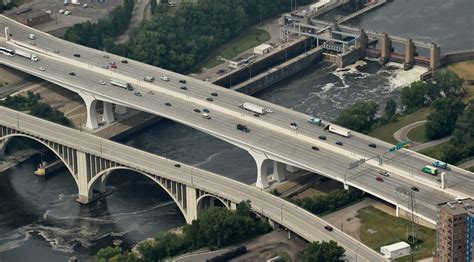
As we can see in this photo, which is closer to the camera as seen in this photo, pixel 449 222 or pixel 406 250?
pixel 449 222

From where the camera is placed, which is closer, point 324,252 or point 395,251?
point 324,252

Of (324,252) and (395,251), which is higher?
(324,252)

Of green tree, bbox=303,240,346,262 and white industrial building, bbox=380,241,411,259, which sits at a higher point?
green tree, bbox=303,240,346,262

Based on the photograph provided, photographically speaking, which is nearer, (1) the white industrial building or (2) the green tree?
(2) the green tree

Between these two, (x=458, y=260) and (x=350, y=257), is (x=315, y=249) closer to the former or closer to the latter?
(x=350, y=257)

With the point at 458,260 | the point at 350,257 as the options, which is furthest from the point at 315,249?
the point at 458,260

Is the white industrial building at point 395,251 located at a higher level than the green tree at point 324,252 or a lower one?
lower

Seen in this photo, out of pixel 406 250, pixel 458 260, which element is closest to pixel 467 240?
pixel 458 260

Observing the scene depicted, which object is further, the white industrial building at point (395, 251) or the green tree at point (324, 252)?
the white industrial building at point (395, 251)
